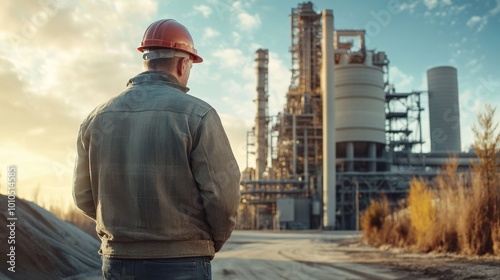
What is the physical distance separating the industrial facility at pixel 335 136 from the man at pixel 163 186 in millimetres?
45784

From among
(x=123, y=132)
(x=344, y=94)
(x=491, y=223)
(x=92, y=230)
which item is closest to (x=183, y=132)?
(x=123, y=132)

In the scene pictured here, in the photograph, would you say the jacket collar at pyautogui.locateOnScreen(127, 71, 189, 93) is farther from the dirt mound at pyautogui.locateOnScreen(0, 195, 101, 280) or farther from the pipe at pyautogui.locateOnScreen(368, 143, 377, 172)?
the pipe at pyautogui.locateOnScreen(368, 143, 377, 172)

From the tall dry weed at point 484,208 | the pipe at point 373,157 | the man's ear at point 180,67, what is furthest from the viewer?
the pipe at point 373,157

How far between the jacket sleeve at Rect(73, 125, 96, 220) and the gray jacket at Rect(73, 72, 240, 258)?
209 mm

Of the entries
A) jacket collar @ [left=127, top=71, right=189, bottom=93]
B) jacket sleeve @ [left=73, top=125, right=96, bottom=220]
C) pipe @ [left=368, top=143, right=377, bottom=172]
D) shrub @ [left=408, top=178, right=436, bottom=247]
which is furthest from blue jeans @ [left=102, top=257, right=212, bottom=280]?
pipe @ [left=368, top=143, right=377, bottom=172]

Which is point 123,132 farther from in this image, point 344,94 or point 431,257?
point 344,94

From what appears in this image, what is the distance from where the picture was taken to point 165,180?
2.15 metres

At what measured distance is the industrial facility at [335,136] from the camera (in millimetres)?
49844

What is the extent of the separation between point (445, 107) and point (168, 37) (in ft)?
183

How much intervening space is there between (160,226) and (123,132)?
45 centimetres

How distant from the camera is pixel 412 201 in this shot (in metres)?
15.8

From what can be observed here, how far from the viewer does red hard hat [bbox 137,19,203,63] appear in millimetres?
2490

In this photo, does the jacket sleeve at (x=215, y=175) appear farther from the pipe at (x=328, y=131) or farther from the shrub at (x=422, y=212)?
the pipe at (x=328, y=131)

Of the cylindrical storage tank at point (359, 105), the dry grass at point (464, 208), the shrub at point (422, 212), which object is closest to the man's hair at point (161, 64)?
the dry grass at point (464, 208)
